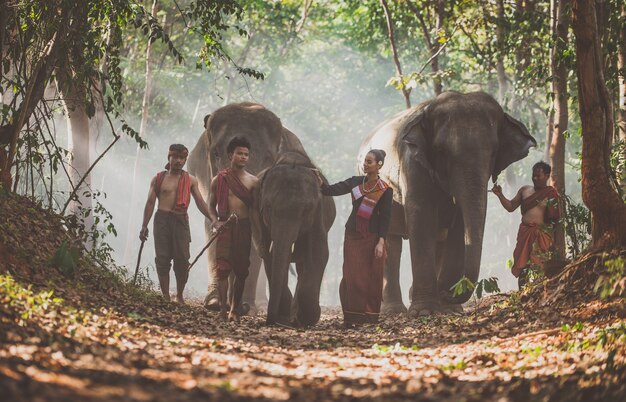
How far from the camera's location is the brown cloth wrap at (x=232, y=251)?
9.62m

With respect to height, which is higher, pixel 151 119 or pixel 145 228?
pixel 151 119

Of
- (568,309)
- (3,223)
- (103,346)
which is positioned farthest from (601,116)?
(3,223)

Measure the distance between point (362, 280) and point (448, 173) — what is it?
1.86 metres

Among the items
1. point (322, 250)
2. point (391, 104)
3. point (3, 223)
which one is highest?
point (391, 104)

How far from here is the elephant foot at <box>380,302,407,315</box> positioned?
12980 millimetres

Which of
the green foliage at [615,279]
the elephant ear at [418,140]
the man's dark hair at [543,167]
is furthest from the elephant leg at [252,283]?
the green foliage at [615,279]

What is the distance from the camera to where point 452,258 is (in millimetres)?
11625

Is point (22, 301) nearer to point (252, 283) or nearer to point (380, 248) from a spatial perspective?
point (380, 248)

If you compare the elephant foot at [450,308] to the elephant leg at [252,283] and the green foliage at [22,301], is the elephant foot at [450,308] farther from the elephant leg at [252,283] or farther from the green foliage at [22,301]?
the green foliage at [22,301]

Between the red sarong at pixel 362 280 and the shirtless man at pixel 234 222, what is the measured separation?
1.28 m

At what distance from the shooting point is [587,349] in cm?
571

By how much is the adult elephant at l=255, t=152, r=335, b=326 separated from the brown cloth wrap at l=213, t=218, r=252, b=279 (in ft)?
0.95

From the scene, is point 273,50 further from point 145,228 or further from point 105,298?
point 105,298

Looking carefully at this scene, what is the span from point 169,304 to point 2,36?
3.19m
